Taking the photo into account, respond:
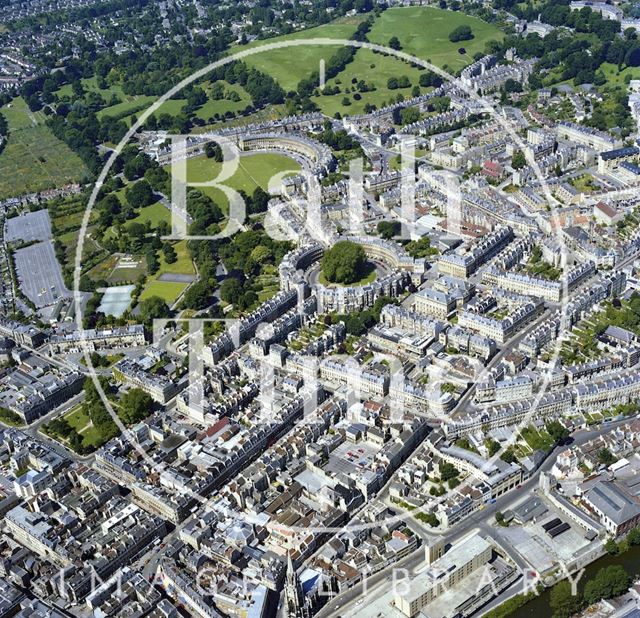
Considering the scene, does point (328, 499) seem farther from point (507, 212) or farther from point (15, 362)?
point (507, 212)

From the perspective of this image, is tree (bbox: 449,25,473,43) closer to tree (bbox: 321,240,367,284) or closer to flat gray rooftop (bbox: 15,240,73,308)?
tree (bbox: 321,240,367,284)

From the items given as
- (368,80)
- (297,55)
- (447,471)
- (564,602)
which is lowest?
(297,55)

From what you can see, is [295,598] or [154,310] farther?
[154,310]

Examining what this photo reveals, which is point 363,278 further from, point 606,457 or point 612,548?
point 612,548

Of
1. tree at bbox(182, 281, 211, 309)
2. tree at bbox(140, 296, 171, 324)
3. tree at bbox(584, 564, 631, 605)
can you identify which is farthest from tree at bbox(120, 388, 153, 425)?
tree at bbox(584, 564, 631, 605)

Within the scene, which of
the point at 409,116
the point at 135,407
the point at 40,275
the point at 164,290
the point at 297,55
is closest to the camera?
the point at 135,407

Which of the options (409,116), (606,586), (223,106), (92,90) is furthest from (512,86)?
(606,586)

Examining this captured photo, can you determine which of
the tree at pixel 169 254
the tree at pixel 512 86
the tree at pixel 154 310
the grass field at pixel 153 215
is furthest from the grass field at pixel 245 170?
the tree at pixel 512 86

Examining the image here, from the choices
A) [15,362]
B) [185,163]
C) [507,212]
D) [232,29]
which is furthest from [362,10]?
[15,362]

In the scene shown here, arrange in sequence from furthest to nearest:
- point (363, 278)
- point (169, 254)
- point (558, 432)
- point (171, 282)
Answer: point (169, 254), point (171, 282), point (363, 278), point (558, 432)
